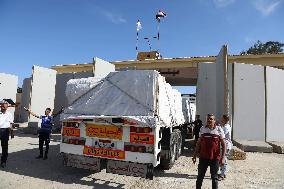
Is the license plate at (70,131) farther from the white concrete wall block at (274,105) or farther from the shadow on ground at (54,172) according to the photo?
the white concrete wall block at (274,105)

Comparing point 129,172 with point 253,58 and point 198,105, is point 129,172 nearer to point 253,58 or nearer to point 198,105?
point 198,105

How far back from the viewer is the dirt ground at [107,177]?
638 centimetres

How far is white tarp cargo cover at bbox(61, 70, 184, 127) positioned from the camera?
21.8 feet

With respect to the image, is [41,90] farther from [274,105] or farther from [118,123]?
[118,123]

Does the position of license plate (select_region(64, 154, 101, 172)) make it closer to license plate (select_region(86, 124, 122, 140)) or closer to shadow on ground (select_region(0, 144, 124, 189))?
shadow on ground (select_region(0, 144, 124, 189))

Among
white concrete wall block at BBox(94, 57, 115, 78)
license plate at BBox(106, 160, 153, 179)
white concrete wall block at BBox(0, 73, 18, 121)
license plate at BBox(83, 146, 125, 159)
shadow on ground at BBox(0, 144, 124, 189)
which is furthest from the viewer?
white concrete wall block at BBox(0, 73, 18, 121)

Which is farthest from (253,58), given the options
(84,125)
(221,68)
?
(84,125)

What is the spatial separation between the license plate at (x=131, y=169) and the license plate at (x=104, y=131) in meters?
0.57

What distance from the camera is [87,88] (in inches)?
288

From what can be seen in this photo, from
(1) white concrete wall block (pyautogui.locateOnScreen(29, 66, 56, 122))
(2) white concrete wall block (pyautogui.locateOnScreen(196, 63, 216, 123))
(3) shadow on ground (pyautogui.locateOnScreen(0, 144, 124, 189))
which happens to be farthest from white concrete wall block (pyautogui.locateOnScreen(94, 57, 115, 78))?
(3) shadow on ground (pyautogui.locateOnScreen(0, 144, 124, 189))

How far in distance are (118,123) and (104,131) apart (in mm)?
397

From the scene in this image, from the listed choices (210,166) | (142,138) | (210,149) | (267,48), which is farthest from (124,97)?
(267,48)

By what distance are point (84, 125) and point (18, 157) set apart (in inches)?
153

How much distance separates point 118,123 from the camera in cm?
629
